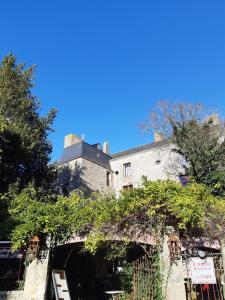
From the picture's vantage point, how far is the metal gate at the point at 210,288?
754 centimetres

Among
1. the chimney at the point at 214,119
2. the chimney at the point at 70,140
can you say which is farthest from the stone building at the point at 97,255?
the chimney at the point at 214,119

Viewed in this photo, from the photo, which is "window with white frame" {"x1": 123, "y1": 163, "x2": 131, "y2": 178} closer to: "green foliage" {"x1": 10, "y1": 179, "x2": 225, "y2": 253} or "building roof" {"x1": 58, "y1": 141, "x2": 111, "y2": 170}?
"building roof" {"x1": 58, "y1": 141, "x2": 111, "y2": 170}

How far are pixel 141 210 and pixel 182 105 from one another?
1125 centimetres

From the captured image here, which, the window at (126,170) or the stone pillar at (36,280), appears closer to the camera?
the stone pillar at (36,280)

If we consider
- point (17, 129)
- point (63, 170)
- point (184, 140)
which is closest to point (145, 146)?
point (63, 170)

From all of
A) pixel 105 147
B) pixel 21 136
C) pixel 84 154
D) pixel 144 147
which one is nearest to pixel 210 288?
pixel 21 136

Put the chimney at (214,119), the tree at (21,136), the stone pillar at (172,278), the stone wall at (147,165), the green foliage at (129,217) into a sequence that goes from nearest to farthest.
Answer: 1. the stone pillar at (172,278)
2. the green foliage at (129,217)
3. the tree at (21,136)
4. the chimney at (214,119)
5. the stone wall at (147,165)

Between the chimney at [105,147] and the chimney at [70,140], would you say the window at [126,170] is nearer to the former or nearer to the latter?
the chimney at [105,147]

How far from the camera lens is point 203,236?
838 centimetres

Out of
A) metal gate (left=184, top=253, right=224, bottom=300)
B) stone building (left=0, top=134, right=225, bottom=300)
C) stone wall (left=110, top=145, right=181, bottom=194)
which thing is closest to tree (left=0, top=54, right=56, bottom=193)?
stone building (left=0, top=134, right=225, bottom=300)

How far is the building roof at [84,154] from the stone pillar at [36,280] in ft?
47.9

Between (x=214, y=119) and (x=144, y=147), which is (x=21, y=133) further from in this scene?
(x=144, y=147)

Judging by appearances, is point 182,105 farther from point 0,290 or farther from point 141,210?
point 0,290

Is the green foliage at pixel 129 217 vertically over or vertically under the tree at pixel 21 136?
under
